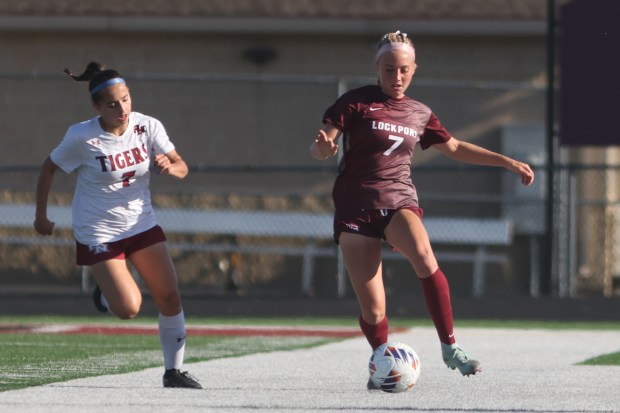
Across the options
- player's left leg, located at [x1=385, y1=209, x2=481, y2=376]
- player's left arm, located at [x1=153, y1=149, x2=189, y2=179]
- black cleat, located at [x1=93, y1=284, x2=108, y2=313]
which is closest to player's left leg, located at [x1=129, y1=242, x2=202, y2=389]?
player's left arm, located at [x1=153, y1=149, x2=189, y2=179]

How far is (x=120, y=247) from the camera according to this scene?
867cm

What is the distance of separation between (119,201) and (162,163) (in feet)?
1.41

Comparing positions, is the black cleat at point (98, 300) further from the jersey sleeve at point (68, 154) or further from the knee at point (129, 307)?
the jersey sleeve at point (68, 154)

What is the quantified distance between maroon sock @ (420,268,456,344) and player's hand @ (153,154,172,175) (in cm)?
164

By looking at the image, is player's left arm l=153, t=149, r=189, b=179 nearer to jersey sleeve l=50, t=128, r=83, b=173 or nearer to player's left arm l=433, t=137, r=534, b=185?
jersey sleeve l=50, t=128, r=83, b=173

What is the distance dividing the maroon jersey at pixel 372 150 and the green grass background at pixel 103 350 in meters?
2.12

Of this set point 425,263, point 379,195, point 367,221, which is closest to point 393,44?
point 379,195

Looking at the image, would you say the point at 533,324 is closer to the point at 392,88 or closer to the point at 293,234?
the point at 293,234

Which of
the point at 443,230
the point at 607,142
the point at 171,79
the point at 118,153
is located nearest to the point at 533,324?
the point at 607,142

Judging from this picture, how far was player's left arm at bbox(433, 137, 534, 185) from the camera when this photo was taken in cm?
881

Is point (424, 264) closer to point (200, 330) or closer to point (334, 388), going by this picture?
point (334, 388)

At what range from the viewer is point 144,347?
12117 millimetres

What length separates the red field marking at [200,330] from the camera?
46.7 feet

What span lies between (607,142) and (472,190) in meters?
3.74
